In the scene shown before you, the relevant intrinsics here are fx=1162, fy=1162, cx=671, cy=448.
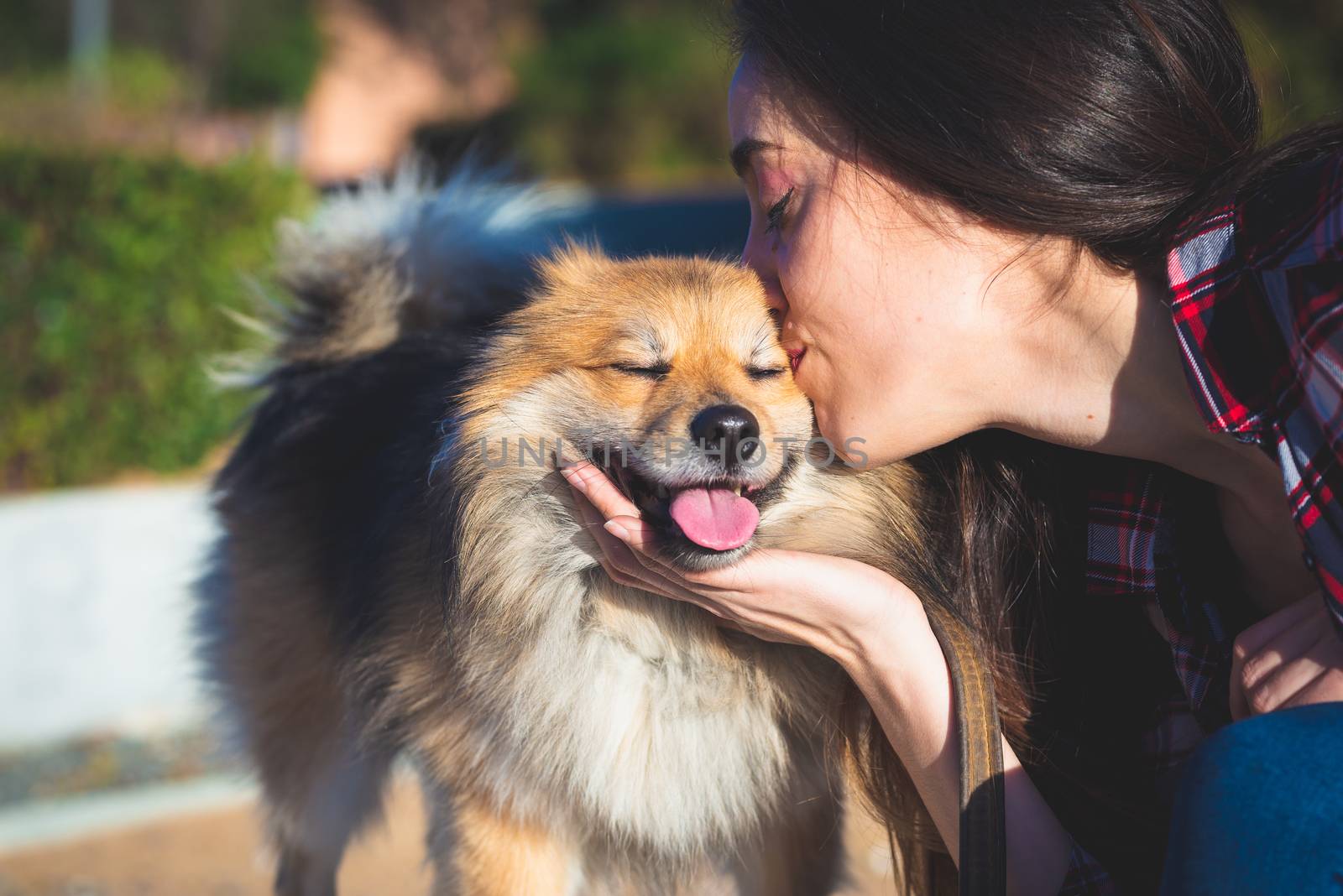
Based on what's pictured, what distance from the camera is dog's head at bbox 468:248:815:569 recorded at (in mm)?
1761

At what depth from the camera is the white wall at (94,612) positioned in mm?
3619

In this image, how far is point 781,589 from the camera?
5.55 ft

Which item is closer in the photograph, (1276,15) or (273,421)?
(273,421)

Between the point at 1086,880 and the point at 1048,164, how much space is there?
3.32 feet

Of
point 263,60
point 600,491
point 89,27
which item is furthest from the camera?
point 263,60

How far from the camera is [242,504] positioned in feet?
8.64

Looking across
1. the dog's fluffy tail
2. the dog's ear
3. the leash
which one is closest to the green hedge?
the dog's fluffy tail

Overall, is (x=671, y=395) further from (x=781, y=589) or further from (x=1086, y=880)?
(x=1086, y=880)

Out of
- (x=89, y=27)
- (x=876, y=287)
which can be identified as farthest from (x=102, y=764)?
(x=89, y=27)

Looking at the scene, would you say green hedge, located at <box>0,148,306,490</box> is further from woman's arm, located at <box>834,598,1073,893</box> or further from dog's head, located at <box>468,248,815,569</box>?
woman's arm, located at <box>834,598,1073,893</box>

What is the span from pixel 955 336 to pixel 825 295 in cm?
20

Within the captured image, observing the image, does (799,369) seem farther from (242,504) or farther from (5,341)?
(5,341)

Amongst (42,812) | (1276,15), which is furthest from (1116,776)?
(1276,15)

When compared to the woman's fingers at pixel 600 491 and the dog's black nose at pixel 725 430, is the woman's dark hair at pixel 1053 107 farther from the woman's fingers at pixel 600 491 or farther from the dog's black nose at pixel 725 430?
the woman's fingers at pixel 600 491
